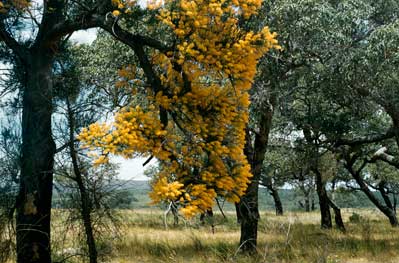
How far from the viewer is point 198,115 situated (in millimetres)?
6043

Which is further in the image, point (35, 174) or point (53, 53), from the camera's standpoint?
point (53, 53)

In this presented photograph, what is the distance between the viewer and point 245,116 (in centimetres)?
611

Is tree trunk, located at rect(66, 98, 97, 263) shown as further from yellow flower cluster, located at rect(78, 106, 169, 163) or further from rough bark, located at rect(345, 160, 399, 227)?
rough bark, located at rect(345, 160, 399, 227)

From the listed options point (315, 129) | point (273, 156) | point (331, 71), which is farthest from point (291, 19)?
point (273, 156)

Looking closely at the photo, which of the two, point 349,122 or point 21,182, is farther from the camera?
point 349,122

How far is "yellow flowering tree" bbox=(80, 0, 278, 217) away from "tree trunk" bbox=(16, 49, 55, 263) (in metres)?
2.08

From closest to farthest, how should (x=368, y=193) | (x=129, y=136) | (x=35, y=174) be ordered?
(x=129, y=136) → (x=35, y=174) → (x=368, y=193)

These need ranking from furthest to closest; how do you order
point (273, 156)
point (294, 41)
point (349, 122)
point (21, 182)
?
point (273, 156) → point (349, 122) → point (294, 41) → point (21, 182)

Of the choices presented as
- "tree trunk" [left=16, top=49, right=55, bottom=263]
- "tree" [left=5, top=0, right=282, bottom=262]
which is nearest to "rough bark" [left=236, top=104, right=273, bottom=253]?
"tree" [left=5, top=0, right=282, bottom=262]

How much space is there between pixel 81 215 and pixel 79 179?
498 millimetres

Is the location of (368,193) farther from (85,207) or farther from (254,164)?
(85,207)

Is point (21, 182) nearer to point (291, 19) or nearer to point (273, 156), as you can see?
point (291, 19)

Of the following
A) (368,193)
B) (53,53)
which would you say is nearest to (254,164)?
(53,53)

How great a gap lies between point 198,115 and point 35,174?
9.41 feet
